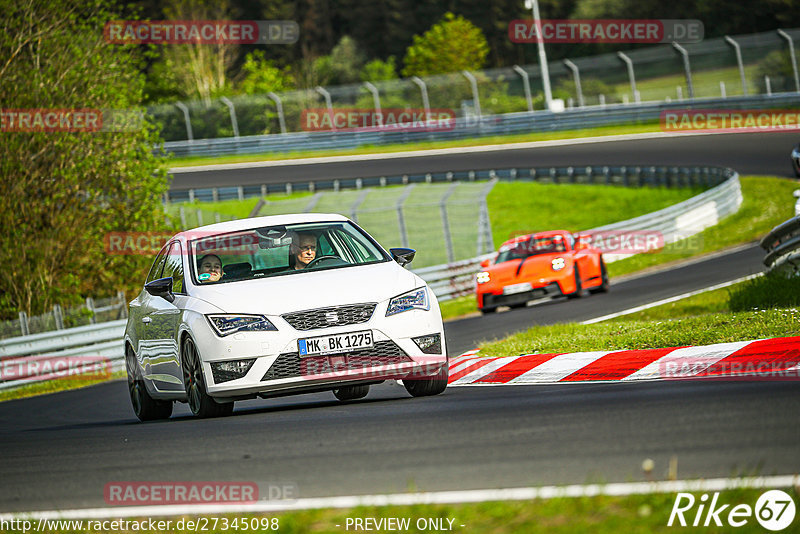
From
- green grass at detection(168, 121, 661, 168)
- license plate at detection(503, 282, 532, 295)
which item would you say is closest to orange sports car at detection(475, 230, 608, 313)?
license plate at detection(503, 282, 532, 295)

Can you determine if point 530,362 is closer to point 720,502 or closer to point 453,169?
point 720,502

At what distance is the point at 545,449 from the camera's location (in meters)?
5.57

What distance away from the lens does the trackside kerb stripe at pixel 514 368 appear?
32.3 feet

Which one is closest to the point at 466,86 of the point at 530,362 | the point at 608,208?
the point at 608,208

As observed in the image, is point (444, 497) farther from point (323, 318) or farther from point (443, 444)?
point (323, 318)

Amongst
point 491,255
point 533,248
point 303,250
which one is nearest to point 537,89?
point 491,255

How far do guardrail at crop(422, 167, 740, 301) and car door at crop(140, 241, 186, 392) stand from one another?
14248 millimetres

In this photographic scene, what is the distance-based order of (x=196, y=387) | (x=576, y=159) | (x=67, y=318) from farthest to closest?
(x=576, y=159)
(x=67, y=318)
(x=196, y=387)

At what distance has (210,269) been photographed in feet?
30.1

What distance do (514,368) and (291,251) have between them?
7.37 feet

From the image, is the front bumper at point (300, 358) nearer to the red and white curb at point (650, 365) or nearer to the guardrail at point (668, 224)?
the red and white curb at point (650, 365)

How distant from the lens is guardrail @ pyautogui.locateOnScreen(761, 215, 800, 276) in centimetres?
1200

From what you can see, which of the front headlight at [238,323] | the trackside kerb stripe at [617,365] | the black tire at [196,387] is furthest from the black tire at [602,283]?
the front headlight at [238,323]

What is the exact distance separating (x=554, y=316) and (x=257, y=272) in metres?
9.60
